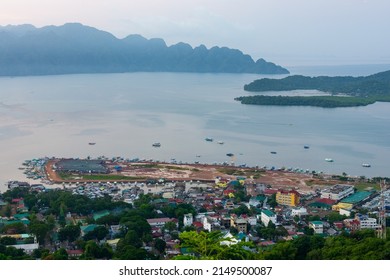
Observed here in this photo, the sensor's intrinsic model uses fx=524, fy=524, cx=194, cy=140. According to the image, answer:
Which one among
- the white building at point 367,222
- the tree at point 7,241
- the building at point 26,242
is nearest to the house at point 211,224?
the white building at point 367,222

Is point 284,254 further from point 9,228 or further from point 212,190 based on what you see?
point 212,190

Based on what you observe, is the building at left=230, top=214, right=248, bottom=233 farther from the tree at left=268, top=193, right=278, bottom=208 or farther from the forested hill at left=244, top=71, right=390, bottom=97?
the forested hill at left=244, top=71, right=390, bottom=97

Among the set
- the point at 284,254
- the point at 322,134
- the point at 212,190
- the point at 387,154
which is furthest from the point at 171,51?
the point at 284,254

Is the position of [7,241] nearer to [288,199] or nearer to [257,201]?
[257,201]

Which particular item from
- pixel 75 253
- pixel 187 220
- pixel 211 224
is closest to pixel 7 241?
pixel 75 253

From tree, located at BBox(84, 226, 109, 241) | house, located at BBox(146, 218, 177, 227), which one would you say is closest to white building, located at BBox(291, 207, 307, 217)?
house, located at BBox(146, 218, 177, 227)

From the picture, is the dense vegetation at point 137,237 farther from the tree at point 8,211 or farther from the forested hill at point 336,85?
the forested hill at point 336,85
